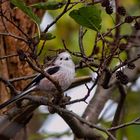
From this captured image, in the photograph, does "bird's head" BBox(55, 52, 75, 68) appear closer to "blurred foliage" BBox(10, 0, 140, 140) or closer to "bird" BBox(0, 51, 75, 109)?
"bird" BBox(0, 51, 75, 109)

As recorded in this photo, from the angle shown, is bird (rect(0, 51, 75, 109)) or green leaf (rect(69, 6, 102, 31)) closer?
green leaf (rect(69, 6, 102, 31))

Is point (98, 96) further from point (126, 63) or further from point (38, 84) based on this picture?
point (126, 63)

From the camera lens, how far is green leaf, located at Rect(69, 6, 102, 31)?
5.20ft

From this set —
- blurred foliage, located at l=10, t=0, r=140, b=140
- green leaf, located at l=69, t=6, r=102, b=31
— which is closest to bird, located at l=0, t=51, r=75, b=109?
green leaf, located at l=69, t=6, r=102, b=31

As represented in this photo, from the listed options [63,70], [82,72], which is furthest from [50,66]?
[82,72]

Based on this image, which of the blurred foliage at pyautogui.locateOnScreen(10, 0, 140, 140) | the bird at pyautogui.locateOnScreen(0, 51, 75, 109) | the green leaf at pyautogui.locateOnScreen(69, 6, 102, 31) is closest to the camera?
the green leaf at pyautogui.locateOnScreen(69, 6, 102, 31)

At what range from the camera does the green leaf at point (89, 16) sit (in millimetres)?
1585

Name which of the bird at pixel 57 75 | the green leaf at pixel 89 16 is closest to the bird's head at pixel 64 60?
the bird at pixel 57 75

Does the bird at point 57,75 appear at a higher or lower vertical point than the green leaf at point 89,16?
lower

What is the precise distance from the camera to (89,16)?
1.59 meters

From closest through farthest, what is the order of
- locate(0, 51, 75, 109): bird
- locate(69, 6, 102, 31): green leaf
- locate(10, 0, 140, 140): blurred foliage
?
locate(69, 6, 102, 31): green leaf, locate(0, 51, 75, 109): bird, locate(10, 0, 140, 140): blurred foliage

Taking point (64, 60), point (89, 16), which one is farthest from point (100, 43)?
point (89, 16)

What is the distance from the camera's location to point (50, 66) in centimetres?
176

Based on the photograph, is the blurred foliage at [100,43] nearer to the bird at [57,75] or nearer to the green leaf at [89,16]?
the bird at [57,75]
